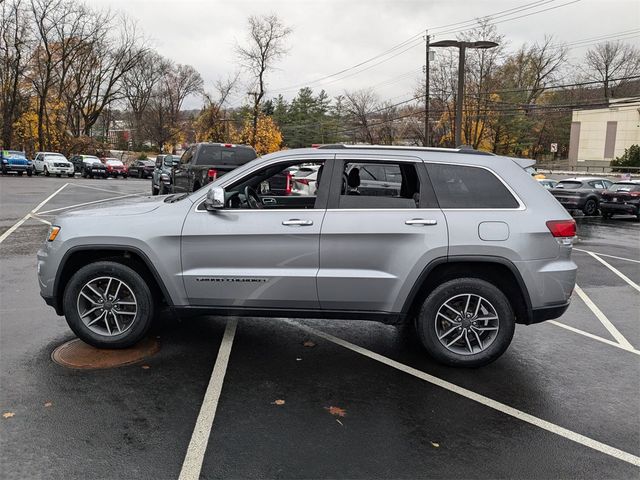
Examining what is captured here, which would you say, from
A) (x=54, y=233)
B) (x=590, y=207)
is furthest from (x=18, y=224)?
(x=590, y=207)

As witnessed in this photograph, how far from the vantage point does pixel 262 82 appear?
4969cm

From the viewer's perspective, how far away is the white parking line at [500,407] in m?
3.40

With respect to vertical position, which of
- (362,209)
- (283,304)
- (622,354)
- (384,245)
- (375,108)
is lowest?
(622,354)

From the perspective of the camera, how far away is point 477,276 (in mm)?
4672

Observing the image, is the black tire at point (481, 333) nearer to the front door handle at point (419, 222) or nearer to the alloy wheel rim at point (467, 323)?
the alloy wheel rim at point (467, 323)

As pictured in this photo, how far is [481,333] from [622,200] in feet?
61.8

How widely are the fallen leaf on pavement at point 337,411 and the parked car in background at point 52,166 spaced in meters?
37.2

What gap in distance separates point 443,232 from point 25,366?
145 inches

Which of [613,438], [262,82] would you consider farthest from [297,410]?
[262,82]

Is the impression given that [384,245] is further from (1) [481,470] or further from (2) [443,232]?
(1) [481,470]

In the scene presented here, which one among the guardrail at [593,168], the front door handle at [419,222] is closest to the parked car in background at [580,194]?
the front door handle at [419,222]

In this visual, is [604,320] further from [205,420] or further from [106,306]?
[106,306]

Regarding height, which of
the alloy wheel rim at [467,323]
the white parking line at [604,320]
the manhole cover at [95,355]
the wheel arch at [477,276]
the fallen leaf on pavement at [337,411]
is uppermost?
the wheel arch at [477,276]

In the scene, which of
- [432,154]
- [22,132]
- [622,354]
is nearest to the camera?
[432,154]
